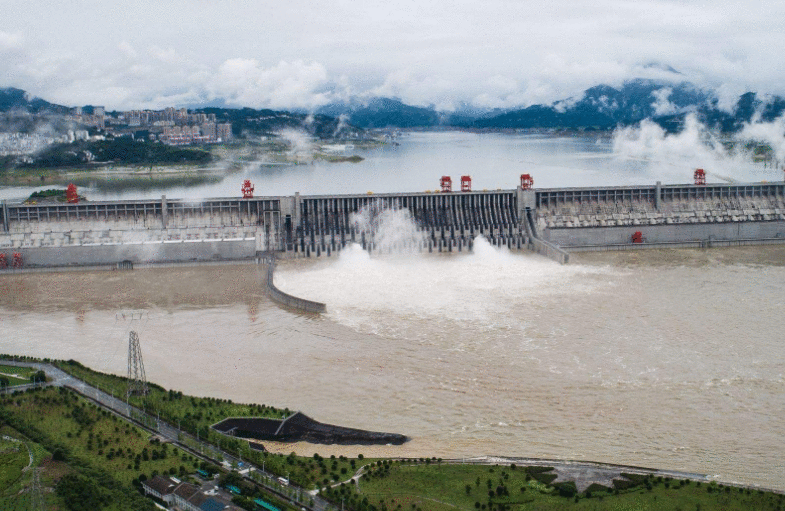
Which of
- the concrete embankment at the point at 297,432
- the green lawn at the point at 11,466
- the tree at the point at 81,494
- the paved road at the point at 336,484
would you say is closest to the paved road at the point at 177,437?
the paved road at the point at 336,484

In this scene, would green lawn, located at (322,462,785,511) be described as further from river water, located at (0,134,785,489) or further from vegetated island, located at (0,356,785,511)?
river water, located at (0,134,785,489)

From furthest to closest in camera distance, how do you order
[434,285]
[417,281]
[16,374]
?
[417,281]
[434,285]
[16,374]

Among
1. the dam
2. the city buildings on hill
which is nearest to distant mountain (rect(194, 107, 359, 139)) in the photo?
the city buildings on hill

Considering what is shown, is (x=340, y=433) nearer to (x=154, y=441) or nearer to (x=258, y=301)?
(x=154, y=441)

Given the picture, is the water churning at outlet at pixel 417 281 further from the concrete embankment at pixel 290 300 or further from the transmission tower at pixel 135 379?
Answer: the transmission tower at pixel 135 379

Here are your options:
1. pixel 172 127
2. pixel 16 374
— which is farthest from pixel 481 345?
pixel 172 127

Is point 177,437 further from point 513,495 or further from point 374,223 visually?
point 374,223
